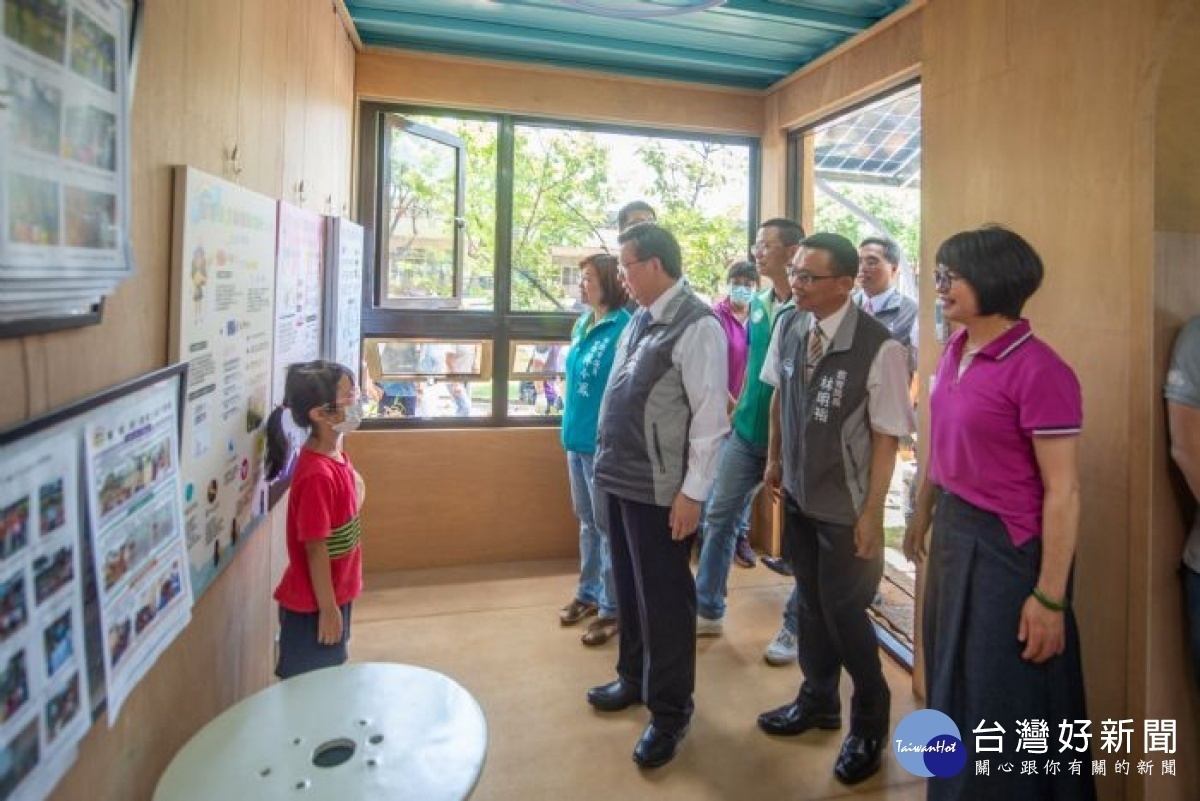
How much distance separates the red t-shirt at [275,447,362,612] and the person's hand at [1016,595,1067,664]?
1.60 m

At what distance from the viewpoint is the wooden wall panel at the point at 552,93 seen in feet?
10.8

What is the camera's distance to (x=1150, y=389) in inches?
63.0

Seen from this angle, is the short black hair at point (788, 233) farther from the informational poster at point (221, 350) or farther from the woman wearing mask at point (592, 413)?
the informational poster at point (221, 350)

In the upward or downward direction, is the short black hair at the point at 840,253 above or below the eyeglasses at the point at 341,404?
above

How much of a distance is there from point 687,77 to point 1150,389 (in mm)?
2824

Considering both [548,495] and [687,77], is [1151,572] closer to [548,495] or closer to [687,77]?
[548,495]

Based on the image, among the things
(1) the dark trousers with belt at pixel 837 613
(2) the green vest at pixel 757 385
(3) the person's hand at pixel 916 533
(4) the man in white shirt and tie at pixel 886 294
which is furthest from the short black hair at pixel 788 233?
(3) the person's hand at pixel 916 533

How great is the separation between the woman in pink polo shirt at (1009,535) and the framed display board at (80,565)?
1.63 m

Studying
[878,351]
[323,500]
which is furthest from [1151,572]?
[323,500]

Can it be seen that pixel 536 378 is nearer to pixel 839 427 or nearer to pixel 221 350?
pixel 839 427

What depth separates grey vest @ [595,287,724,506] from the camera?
1930mm

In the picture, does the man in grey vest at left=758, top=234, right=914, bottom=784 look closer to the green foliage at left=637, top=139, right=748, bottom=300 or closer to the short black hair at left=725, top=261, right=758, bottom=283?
the short black hair at left=725, top=261, right=758, bottom=283

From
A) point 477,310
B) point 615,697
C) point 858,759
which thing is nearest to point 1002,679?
point 858,759

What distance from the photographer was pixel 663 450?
193 cm
